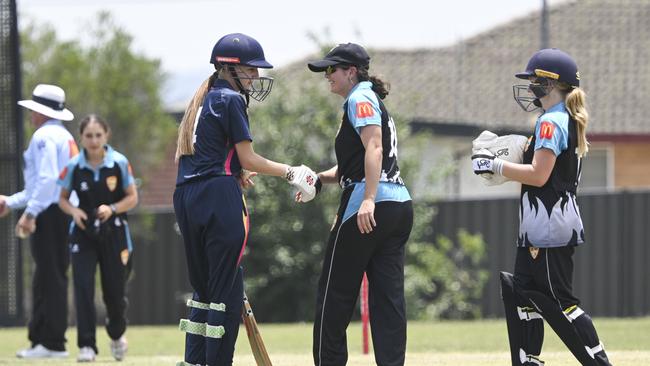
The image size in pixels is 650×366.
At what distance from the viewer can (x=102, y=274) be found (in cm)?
1198

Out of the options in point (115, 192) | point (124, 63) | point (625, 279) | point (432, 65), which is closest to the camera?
point (115, 192)

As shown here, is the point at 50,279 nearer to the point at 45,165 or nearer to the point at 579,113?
the point at 45,165

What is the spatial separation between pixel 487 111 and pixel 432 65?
12.1ft

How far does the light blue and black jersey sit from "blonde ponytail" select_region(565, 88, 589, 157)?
1158 mm

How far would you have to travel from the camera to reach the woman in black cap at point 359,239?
28.1 feet

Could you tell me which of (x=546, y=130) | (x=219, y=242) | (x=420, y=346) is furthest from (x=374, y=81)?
(x=420, y=346)

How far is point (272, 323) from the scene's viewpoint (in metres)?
22.0

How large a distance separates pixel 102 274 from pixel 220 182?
385 centimetres

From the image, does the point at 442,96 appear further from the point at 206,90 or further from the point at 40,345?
the point at 206,90

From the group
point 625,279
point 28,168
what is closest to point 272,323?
point 625,279

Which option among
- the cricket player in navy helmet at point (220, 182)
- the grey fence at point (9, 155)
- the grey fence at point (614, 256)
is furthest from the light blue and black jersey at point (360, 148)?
the grey fence at point (614, 256)

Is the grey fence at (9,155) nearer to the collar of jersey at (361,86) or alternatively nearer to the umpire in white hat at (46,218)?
the umpire in white hat at (46,218)

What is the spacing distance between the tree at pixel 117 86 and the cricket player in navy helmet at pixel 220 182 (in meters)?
19.2

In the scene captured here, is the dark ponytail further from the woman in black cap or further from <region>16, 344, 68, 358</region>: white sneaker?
<region>16, 344, 68, 358</region>: white sneaker
